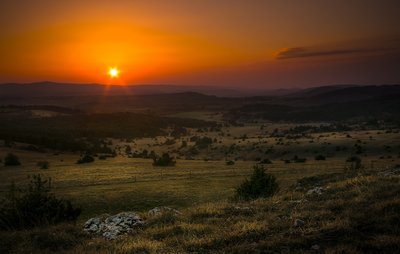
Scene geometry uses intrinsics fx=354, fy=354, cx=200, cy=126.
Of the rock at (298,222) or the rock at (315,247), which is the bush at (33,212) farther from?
the rock at (315,247)

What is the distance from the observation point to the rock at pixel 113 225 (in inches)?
492

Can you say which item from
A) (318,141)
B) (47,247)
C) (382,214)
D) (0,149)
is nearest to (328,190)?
(382,214)

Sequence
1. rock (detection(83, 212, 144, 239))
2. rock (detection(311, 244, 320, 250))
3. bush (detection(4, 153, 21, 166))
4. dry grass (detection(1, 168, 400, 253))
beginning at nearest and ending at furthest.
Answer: rock (detection(311, 244, 320, 250)) → dry grass (detection(1, 168, 400, 253)) → rock (detection(83, 212, 144, 239)) → bush (detection(4, 153, 21, 166))

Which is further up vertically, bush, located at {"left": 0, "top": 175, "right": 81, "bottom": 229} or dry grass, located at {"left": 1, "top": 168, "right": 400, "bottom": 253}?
dry grass, located at {"left": 1, "top": 168, "right": 400, "bottom": 253}

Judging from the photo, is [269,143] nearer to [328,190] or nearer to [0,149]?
[0,149]

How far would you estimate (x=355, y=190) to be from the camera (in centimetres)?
1398

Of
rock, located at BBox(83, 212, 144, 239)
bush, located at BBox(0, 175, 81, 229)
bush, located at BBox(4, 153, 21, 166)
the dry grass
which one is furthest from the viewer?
bush, located at BBox(4, 153, 21, 166)

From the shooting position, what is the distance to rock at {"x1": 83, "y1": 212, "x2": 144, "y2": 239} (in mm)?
12495

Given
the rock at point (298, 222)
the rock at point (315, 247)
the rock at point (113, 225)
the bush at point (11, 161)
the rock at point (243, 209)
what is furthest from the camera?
the bush at point (11, 161)

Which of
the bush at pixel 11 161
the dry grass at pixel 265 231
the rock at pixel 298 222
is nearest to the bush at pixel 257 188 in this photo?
the dry grass at pixel 265 231

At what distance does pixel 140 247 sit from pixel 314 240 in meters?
4.69

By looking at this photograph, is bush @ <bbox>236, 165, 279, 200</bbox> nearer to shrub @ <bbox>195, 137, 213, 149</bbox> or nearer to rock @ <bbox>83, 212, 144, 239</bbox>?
rock @ <bbox>83, 212, 144, 239</bbox>

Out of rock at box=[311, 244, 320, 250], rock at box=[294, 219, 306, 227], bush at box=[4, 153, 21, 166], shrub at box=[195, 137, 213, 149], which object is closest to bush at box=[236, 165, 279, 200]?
rock at box=[294, 219, 306, 227]

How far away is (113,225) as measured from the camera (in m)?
13.1
